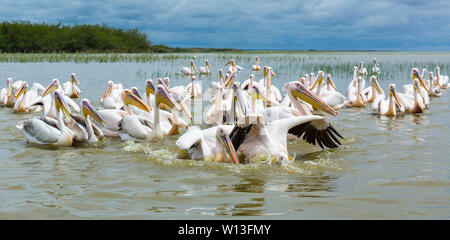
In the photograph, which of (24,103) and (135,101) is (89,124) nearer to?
(135,101)

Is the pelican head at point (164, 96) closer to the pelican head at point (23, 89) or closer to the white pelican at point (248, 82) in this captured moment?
the white pelican at point (248, 82)

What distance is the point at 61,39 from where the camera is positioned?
47812mm

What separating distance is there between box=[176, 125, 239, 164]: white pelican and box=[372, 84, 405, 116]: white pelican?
508cm

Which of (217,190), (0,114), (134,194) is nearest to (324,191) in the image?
(217,190)

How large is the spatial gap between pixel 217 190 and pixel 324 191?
905 mm

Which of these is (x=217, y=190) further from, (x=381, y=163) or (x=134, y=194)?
→ (x=381, y=163)

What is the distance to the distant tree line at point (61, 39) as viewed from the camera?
4638 centimetres

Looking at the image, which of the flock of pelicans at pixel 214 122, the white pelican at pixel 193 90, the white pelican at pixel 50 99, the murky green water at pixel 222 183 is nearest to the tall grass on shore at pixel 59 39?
the white pelican at pixel 193 90

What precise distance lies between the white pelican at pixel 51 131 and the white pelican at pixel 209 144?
189 cm

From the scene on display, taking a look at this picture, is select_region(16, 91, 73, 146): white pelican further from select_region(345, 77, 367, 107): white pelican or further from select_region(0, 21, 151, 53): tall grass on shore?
select_region(0, 21, 151, 53): tall grass on shore

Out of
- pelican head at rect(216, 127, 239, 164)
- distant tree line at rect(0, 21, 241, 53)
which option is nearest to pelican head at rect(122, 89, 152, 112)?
pelican head at rect(216, 127, 239, 164)

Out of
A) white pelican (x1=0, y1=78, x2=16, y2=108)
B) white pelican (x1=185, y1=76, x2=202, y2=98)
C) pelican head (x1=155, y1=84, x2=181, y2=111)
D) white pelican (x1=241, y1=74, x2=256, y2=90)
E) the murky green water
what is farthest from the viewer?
white pelican (x1=185, y1=76, x2=202, y2=98)

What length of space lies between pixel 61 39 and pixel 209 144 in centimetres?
4556

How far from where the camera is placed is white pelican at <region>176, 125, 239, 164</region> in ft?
16.7
